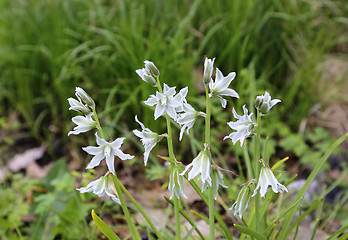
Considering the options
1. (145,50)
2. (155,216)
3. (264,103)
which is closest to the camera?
(264,103)

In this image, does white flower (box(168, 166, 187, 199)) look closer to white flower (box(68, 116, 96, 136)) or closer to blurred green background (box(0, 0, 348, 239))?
white flower (box(68, 116, 96, 136))

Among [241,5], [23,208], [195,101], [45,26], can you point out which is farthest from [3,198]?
[241,5]

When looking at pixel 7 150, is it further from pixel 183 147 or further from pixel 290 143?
pixel 290 143

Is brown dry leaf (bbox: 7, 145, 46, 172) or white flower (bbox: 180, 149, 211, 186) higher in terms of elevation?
white flower (bbox: 180, 149, 211, 186)

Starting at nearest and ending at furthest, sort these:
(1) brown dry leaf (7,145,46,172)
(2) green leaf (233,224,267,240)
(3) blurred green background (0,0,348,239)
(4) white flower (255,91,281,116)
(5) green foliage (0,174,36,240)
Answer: (4) white flower (255,91,281,116), (2) green leaf (233,224,267,240), (5) green foliage (0,174,36,240), (3) blurred green background (0,0,348,239), (1) brown dry leaf (7,145,46,172)

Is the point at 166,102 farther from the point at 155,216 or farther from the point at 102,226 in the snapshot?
the point at 155,216

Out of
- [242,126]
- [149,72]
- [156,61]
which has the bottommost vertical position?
[156,61]

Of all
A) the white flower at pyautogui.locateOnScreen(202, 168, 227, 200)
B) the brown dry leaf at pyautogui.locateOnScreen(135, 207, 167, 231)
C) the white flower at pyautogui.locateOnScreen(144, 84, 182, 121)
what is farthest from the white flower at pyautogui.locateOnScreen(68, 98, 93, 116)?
the brown dry leaf at pyautogui.locateOnScreen(135, 207, 167, 231)

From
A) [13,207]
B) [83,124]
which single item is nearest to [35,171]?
[13,207]
